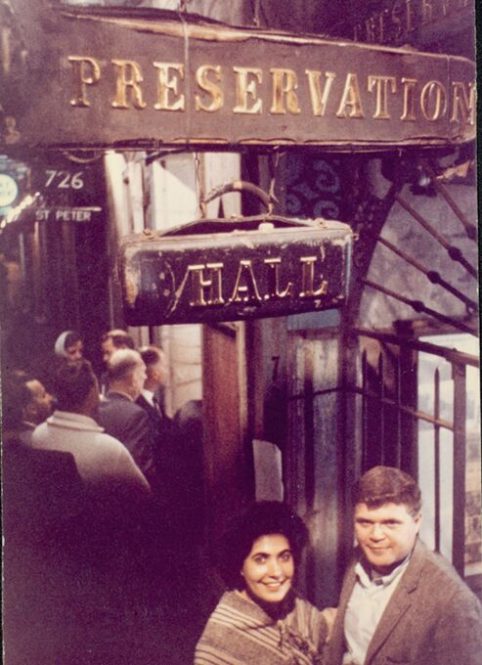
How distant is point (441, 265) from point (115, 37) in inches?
108

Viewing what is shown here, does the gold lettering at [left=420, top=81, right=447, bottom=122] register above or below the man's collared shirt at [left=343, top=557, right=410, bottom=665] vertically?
above

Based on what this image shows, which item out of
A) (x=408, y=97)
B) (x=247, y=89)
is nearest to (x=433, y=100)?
(x=408, y=97)

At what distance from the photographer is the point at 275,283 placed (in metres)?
3.09

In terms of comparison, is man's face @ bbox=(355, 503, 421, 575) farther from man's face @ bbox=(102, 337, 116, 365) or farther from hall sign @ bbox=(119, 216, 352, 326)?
man's face @ bbox=(102, 337, 116, 365)

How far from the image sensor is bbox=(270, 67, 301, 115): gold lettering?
324 centimetres

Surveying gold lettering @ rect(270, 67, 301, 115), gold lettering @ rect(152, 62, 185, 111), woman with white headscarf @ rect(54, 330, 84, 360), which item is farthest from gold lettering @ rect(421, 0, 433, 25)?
woman with white headscarf @ rect(54, 330, 84, 360)

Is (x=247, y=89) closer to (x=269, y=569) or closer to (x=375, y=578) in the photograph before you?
(x=269, y=569)

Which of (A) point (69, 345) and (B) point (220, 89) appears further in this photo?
(A) point (69, 345)

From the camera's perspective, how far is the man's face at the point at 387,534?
3865 mm

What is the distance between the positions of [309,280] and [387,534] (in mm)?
1584

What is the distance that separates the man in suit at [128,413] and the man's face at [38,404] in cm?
30

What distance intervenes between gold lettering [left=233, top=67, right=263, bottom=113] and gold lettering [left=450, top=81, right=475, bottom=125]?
1.03m

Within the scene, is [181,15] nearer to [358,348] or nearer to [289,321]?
[289,321]

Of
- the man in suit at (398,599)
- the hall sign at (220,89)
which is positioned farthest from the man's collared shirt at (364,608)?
the hall sign at (220,89)
